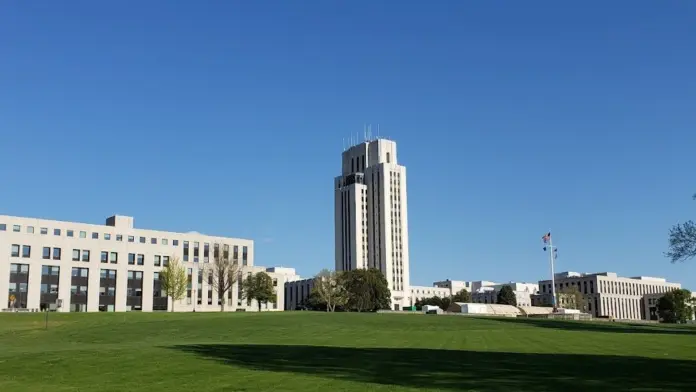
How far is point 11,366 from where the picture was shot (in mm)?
29250

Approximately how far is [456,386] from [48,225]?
136163mm

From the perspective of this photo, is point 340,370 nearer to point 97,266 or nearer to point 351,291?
point 97,266

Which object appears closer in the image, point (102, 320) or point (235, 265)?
point (102, 320)

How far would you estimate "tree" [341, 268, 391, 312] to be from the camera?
18062 cm

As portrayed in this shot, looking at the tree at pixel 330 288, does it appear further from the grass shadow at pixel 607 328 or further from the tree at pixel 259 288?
the grass shadow at pixel 607 328

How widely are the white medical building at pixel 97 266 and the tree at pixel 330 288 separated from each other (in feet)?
63.2

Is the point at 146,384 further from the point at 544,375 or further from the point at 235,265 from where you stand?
the point at 235,265

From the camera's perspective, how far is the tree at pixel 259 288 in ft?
501

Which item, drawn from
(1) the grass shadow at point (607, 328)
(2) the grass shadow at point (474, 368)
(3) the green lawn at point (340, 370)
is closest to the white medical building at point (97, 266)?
(1) the grass shadow at point (607, 328)

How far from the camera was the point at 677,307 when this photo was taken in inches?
7013

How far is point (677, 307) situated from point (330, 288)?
93524 millimetres

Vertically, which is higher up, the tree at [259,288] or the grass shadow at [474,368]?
the tree at [259,288]

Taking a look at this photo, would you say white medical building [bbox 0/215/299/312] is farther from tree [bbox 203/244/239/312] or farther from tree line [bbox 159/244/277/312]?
tree line [bbox 159/244/277/312]

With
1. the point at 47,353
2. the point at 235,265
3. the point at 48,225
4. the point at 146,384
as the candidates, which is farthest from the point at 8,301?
the point at 146,384
